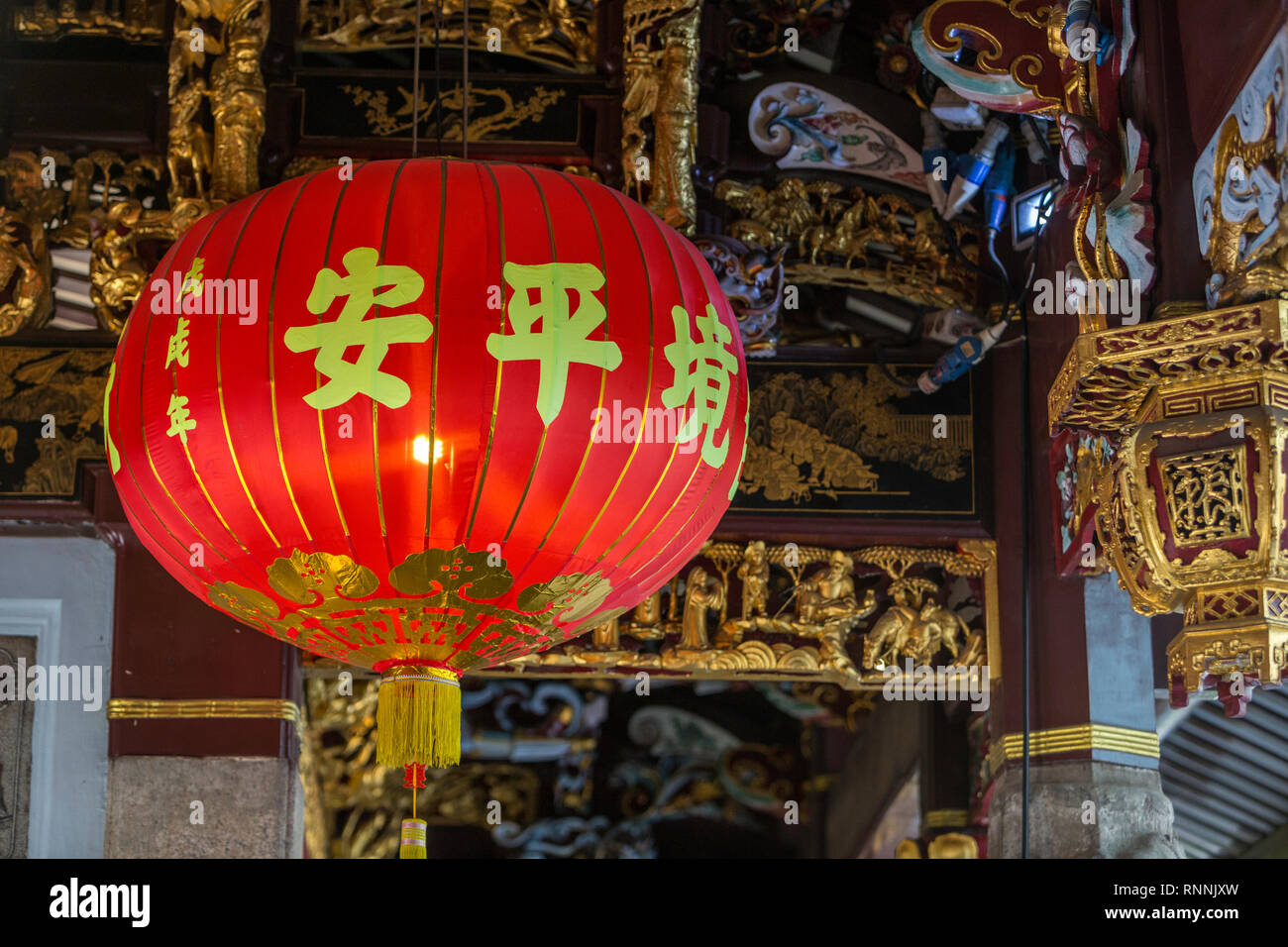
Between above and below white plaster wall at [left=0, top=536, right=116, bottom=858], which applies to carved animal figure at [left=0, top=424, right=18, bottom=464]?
above

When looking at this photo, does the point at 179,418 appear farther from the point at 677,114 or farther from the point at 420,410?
the point at 677,114

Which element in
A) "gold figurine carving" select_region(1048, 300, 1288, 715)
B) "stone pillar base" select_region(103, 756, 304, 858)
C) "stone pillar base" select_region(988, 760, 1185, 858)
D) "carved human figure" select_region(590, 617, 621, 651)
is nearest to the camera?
"gold figurine carving" select_region(1048, 300, 1288, 715)

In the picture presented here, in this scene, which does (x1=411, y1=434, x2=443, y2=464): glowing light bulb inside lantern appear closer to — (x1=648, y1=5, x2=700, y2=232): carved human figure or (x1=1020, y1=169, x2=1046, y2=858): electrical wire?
(x1=648, y1=5, x2=700, y2=232): carved human figure

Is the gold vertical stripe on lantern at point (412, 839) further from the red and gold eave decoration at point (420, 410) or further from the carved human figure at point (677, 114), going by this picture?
the carved human figure at point (677, 114)

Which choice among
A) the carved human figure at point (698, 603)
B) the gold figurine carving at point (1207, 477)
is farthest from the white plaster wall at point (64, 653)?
the gold figurine carving at point (1207, 477)

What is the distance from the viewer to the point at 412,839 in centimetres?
448

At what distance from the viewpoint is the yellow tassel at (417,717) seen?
4375 mm

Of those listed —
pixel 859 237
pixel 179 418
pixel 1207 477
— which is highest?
pixel 859 237

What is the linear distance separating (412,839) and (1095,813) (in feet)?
6.82

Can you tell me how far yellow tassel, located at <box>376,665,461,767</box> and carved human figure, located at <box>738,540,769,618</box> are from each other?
5.94 feet

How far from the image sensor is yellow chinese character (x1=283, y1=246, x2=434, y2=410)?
3.99m

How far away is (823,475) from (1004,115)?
1181 mm

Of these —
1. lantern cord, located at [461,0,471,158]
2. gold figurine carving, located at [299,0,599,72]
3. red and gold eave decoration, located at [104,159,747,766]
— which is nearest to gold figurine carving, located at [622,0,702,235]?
gold figurine carving, located at [299,0,599,72]

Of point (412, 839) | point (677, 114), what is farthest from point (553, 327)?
point (677, 114)
